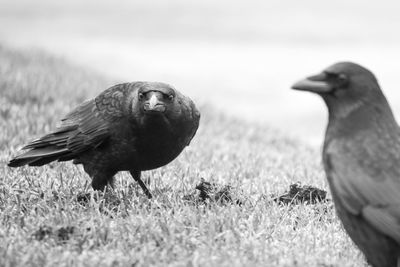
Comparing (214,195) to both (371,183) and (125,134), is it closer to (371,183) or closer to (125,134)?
(125,134)

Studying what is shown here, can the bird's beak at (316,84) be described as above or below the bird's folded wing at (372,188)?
above

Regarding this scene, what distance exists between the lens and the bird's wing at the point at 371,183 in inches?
→ 148

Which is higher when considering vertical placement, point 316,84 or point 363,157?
point 316,84

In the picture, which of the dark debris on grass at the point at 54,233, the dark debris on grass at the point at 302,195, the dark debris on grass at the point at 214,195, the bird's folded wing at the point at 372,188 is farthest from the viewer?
the dark debris on grass at the point at 302,195

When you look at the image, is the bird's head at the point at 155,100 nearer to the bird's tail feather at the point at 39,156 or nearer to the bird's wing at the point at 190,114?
the bird's wing at the point at 190,114

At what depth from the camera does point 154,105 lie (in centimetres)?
502

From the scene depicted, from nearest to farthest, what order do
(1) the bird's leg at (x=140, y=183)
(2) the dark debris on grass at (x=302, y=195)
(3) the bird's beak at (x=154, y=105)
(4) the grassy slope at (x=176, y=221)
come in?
(4) the grassy slope at (x=176, y=221) < (3) the bird's beak at (x=154, y=105) < (1) the bird's leg at (x=140, y=183) < (2) the dark debris on grass at (x=302, y=195)

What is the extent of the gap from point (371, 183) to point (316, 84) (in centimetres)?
61

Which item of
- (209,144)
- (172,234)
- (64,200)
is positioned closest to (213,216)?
(172,234)

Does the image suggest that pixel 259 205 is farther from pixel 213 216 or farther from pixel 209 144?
pixel 209 144

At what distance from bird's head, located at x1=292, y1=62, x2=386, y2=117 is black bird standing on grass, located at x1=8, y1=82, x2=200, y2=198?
1.38 meters

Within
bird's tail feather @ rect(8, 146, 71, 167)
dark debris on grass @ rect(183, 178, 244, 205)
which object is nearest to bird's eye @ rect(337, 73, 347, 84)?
dark debris on grass @ rect(183, 178, 244, 205)

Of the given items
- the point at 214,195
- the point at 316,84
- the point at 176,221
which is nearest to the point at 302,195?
the point at 214,195

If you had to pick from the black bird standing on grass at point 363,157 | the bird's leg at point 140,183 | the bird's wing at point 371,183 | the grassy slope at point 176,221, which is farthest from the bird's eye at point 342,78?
the bird's leg at point 140,183
